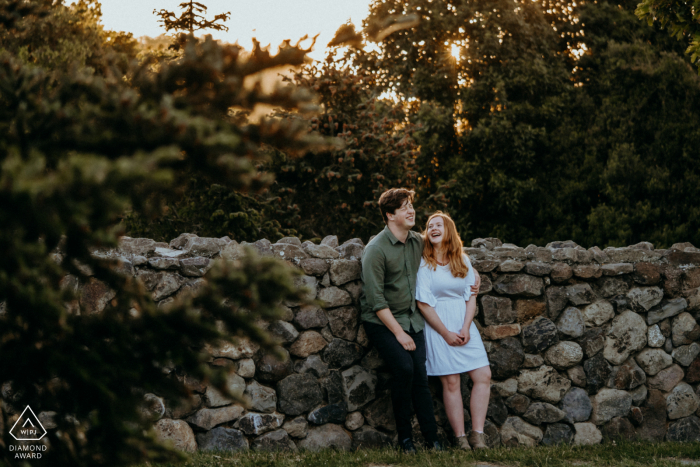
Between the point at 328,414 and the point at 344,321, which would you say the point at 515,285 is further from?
the point at 328,414

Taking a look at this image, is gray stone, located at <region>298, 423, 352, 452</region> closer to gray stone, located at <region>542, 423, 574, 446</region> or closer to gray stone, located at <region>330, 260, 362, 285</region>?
gray stone, located at <region>330, 260, 362, 285</region>

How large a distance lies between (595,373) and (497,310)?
1.01 m

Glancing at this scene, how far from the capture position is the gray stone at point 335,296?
4.31 metres

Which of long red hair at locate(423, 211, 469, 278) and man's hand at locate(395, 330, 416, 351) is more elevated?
long red hair at locate(423, 211, 469, 278)

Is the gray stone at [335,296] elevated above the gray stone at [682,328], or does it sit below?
above

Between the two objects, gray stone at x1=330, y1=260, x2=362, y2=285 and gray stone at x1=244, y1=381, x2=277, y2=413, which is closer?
gray stone at x1=244, y1=381, x2=277, y2=413

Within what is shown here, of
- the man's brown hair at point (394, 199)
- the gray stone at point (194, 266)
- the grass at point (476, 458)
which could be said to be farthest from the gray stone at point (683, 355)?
the gray stone at point (194, 266)

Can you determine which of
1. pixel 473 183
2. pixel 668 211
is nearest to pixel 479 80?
pixel 473 183

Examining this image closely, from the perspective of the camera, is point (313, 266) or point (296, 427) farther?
point (313, 266)

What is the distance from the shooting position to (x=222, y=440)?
13.0 ft

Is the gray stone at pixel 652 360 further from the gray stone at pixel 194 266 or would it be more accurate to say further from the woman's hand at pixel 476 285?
the gray stone at pixel 194 266

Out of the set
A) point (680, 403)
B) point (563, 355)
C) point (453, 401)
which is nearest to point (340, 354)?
point (453, 401)

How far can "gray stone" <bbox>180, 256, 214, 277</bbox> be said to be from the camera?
3975mm

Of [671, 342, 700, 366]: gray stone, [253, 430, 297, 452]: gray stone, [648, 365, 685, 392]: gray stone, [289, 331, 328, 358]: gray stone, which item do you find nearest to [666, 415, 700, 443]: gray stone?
[648, 365, 685, 392]: gray stone
